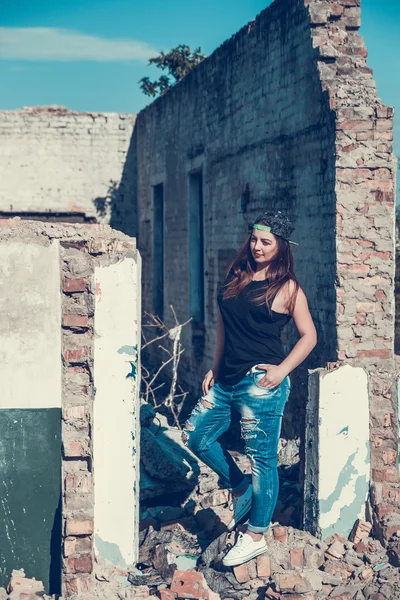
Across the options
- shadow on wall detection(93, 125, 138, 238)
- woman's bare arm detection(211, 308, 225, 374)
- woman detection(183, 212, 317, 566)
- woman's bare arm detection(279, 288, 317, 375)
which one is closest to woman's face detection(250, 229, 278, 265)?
woman detection(183, 212, 317, 566)

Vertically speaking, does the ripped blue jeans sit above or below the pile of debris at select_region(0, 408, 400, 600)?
above

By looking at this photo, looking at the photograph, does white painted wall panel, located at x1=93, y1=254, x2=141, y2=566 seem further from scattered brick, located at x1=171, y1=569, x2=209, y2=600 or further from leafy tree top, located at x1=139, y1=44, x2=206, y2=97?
leafy tree top, located at x1=139, y1=44, x2=206, y2=97

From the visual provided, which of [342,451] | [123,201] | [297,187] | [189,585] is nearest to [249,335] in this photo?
[342,451]

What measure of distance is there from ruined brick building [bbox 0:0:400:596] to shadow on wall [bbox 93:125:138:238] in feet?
1.46

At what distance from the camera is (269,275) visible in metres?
4.59

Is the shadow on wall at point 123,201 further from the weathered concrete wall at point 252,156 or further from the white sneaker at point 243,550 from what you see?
the white sneaker at point 243,550

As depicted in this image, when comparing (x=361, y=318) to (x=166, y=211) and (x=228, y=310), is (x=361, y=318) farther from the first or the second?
(x=166, y=211)

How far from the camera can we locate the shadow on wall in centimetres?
1370

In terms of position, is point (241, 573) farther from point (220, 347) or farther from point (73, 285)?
point (73, 285)

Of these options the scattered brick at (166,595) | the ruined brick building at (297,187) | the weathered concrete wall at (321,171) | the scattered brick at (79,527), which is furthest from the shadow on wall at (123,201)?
the scattered brick at (166,595)

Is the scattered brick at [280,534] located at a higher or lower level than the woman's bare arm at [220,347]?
lower

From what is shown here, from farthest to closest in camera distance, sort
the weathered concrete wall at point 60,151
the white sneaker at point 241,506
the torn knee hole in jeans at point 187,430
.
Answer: the weathered concrete wall at point 60,151
the white sneaker at point 241,506
the torn knee hole in jeans at point 187,430

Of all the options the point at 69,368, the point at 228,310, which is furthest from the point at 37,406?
the point at 228,310

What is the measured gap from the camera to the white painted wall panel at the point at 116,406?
4516mm
